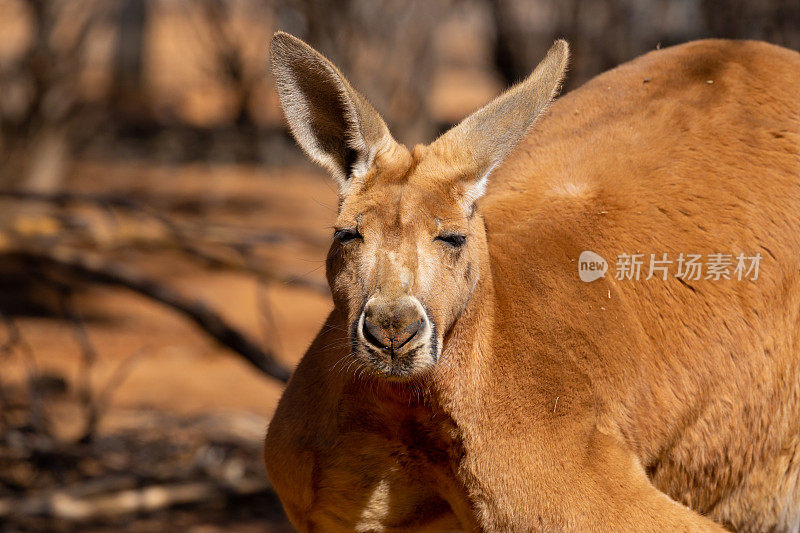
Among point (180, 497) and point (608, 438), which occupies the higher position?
point (608, 438)

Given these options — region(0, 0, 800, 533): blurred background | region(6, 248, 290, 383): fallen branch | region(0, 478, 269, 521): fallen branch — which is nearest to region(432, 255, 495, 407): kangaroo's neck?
region(0, 0, 800, 533): blurred background

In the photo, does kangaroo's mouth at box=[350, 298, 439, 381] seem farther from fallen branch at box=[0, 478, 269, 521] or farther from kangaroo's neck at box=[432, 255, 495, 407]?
fallen branch at box=[0, 478, 269, 521]

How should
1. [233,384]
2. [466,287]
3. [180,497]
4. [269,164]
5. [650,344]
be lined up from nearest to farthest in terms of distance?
[466,287]
[650,344]
[180,497]
[233,384]
[269,164]

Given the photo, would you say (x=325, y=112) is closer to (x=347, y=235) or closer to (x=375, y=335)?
(x=347, y=235)

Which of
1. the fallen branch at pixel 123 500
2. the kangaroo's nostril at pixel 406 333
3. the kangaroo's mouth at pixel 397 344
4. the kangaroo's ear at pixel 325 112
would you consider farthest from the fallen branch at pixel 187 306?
the kangaroo's nostril at pixel 406 333

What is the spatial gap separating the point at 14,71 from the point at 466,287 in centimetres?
1057

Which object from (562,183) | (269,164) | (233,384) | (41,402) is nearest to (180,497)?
(41,402)

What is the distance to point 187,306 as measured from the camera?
20.4 feet

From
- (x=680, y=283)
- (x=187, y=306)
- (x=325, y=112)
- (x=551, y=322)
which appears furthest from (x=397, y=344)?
(x=187, y=306)

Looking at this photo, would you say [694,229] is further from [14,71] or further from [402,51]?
[402,51]

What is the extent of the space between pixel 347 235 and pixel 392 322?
16.8 inches

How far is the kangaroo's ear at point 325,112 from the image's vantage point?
336cm

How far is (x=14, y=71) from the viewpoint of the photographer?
1226 cm

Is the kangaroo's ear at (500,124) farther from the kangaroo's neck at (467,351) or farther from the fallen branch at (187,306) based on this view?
the fallen branch at (187,306)
